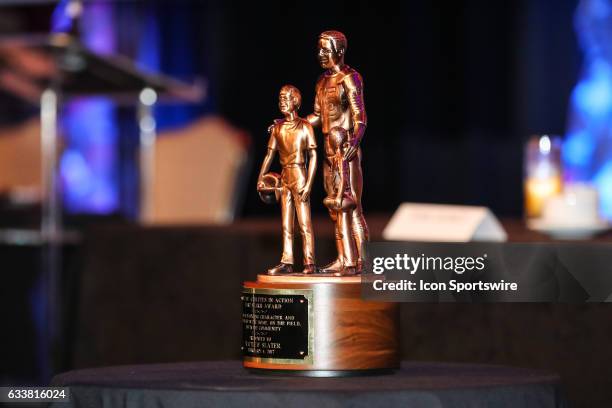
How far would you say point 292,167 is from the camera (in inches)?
Result: 55.5

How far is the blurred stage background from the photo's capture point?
2.93 m

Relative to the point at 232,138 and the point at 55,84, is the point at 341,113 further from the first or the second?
the point at 232,138

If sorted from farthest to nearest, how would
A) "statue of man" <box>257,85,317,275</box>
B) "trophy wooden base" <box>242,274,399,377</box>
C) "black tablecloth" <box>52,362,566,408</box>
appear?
1. "statue of man" <box>257,85,317,275</box>
2. "trophy wooden base" <box>242,274,399,377</box>
3. "black tablecloth" <box>52,362,566,408</box>

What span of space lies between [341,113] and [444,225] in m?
0.84

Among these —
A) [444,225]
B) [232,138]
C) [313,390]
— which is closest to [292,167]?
[313,390]

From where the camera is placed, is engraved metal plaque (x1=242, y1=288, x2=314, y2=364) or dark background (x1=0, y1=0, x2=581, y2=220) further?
dark background (x1=0, y1=0, x2=581, y2=220)

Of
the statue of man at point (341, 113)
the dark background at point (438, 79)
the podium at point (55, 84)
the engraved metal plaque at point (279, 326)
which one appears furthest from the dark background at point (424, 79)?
the engraved metal plaque at point (279, 326)

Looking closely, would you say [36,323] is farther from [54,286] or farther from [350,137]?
[350,137]

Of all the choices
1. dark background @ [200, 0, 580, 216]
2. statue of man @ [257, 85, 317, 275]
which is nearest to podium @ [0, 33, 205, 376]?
statue of man @ [257, 85, 317, 275]

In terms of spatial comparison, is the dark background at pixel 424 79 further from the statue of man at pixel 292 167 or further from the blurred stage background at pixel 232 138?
the statue of man at pixel 292 167

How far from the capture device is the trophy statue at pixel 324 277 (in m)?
1.30

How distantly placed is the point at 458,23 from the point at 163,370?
509 centimetres

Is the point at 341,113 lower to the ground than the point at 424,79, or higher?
lower

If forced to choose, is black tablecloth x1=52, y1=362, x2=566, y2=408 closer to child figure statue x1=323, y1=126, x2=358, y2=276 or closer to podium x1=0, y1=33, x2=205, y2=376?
child figure statue x1=323, y1=126, x2=358, y2=276
